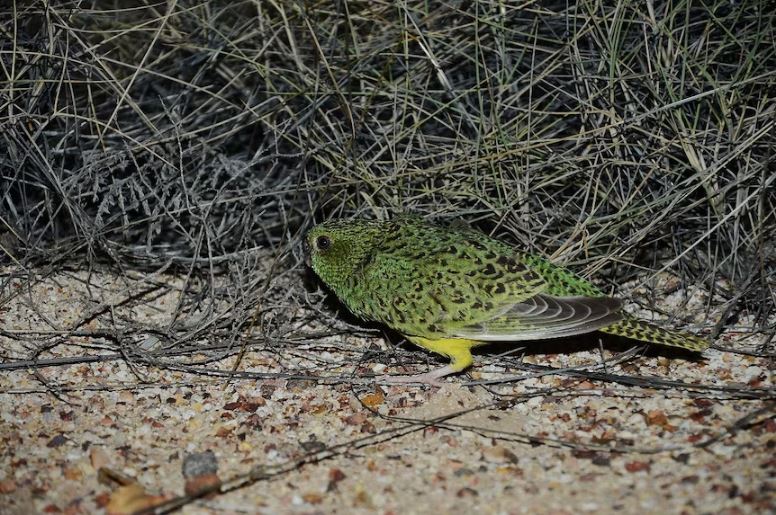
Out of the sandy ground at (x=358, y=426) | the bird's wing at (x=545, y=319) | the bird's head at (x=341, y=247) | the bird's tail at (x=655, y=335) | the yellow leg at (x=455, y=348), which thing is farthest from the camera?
the bird's head at (x=341, y=247)

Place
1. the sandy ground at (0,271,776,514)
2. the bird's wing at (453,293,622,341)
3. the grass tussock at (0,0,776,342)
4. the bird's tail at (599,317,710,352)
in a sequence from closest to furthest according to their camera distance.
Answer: the sandy ground at (0,271,776,514), the bird's wing at (453,293,622,341), the bird's tail at (599,317,710,352), the grass tussock at (0,0,776,342)

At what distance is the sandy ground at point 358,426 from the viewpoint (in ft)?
9.78

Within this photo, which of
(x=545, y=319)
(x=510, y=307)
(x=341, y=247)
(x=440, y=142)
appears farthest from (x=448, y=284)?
(x=440, y=142)

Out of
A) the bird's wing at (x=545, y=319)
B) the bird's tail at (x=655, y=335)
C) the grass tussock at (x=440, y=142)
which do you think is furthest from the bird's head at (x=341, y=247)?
the bird's tail at (x=655, y=335)

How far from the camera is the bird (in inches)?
145

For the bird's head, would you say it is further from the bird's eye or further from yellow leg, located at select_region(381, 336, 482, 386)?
yellow leg, located at select_region(381, 336, 482, 386)

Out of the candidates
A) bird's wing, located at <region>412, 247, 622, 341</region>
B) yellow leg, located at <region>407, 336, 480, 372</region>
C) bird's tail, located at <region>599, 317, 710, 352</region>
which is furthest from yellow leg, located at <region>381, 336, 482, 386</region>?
bird's tail, located at <region>599, 317, 710, 352</region>

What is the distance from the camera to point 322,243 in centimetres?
418

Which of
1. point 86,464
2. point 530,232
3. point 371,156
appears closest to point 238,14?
point 371,156

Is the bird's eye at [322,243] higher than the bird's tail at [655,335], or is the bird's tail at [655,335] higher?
the bird's eye at [322,243]

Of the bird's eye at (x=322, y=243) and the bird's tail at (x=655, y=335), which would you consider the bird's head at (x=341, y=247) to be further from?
the bird's tail at (x=655, y=335)

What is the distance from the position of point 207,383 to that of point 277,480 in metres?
0.92

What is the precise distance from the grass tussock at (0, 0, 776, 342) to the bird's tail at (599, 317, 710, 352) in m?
0.50

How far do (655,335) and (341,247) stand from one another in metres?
1.63
